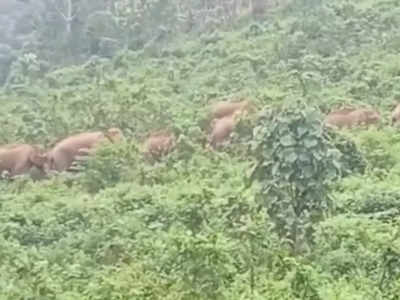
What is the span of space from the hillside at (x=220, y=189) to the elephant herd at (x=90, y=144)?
0.24 m

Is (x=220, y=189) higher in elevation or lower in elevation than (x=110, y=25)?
higher

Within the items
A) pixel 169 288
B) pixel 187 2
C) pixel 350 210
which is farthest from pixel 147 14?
pixel 169 288

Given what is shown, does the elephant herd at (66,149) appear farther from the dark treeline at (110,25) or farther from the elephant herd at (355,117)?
the dark treeline at (110,25)

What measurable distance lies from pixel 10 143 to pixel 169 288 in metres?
9.31

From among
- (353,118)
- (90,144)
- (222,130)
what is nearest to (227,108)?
(222,130)

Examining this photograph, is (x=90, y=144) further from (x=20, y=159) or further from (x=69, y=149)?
(x=20, y=159)

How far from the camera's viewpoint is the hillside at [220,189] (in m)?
8.04

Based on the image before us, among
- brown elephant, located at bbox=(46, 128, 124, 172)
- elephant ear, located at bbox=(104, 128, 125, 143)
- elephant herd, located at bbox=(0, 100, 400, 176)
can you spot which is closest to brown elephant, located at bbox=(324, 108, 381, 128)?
elephant herd, located at bbox=(0, 100, 400, 176)

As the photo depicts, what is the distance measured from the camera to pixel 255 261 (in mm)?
8508

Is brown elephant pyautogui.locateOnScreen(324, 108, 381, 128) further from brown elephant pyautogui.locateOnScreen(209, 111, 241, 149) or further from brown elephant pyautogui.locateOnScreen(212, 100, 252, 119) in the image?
brown elephant pyautogui.locateOnScreen(212, 100, 252, 119)

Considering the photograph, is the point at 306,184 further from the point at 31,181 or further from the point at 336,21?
the point at 336,21

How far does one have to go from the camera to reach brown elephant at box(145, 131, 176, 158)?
1449 centimetres

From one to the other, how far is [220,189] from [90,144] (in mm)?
3997

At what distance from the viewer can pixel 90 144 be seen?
15156 millimetres
